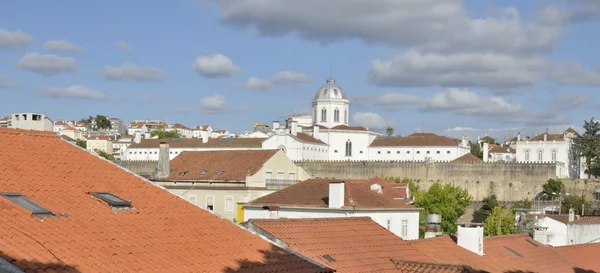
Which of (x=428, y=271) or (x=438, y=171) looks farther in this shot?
(x=438, y=171)

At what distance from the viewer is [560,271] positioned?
22.3 meters

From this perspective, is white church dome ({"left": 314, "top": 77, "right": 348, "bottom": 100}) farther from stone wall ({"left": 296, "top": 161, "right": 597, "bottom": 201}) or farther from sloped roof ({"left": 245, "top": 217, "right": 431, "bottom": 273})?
sloped roof ({"left": 245, "top": 217, "right": 431, "bottom": 273})

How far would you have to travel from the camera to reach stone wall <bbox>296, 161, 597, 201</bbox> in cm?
9444

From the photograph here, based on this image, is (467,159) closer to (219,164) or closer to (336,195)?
(219,164)

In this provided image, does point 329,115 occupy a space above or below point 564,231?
above

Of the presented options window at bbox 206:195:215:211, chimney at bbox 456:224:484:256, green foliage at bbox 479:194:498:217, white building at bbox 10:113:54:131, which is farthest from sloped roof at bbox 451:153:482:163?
white building at bbox 10:113:54:131

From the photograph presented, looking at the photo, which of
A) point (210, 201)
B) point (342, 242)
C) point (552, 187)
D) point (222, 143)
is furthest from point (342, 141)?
point (342, 242)

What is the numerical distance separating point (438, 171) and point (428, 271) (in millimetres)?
87424

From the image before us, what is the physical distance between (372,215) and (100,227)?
19747mm

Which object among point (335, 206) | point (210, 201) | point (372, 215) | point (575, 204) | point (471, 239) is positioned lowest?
point (575, 204)

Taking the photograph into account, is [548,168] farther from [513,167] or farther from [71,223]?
[71,223]

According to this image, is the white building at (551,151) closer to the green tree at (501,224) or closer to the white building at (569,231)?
the green tree at (501,224)

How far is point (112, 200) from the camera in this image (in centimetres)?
1116

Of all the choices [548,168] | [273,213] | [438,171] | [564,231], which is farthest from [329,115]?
[273,213]
